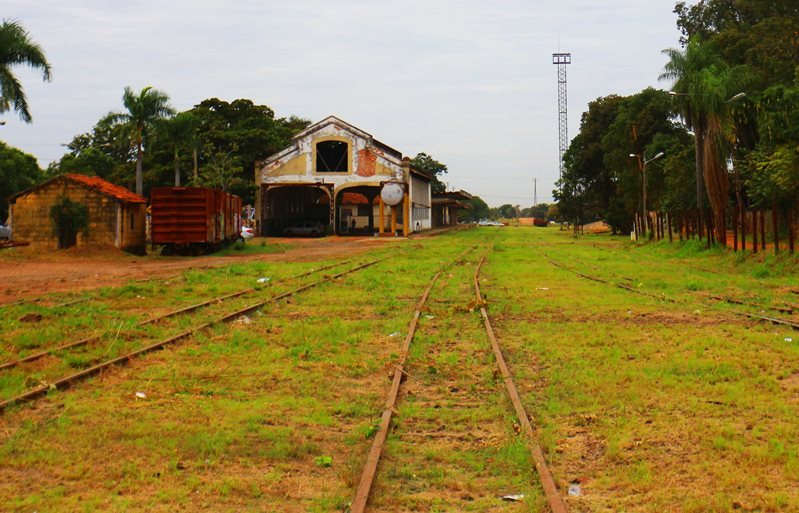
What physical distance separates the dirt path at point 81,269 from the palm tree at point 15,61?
633cm

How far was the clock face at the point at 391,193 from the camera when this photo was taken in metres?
54.8

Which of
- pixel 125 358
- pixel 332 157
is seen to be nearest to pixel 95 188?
pixel 125 358

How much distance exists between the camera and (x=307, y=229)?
60.4 meters

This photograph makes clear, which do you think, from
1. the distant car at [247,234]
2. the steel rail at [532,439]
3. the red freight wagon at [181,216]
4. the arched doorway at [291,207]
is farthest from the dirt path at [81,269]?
the arched doorway at [291,207]

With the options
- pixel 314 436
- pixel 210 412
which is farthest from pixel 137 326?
pixel 314 436

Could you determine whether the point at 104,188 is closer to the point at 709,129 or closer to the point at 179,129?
the point at 179,129

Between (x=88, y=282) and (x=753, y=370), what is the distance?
53.9ft

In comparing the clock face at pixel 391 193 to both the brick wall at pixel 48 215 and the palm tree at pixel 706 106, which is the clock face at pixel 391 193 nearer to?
the palm tree at pixel 706 106

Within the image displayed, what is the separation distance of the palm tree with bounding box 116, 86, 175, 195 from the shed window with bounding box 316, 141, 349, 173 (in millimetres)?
12032

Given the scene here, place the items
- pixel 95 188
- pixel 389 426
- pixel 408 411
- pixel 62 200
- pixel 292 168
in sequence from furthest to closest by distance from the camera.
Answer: pixel 292 168 → pixel 95 188 → pixel 62 200 → pixel 408 411 → pixel 389 426

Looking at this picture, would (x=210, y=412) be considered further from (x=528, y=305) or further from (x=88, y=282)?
(x=88, y=282)

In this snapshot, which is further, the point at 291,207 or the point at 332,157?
the point at 291,207

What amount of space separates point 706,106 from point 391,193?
24.8 m

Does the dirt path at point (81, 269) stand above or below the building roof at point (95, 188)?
below
